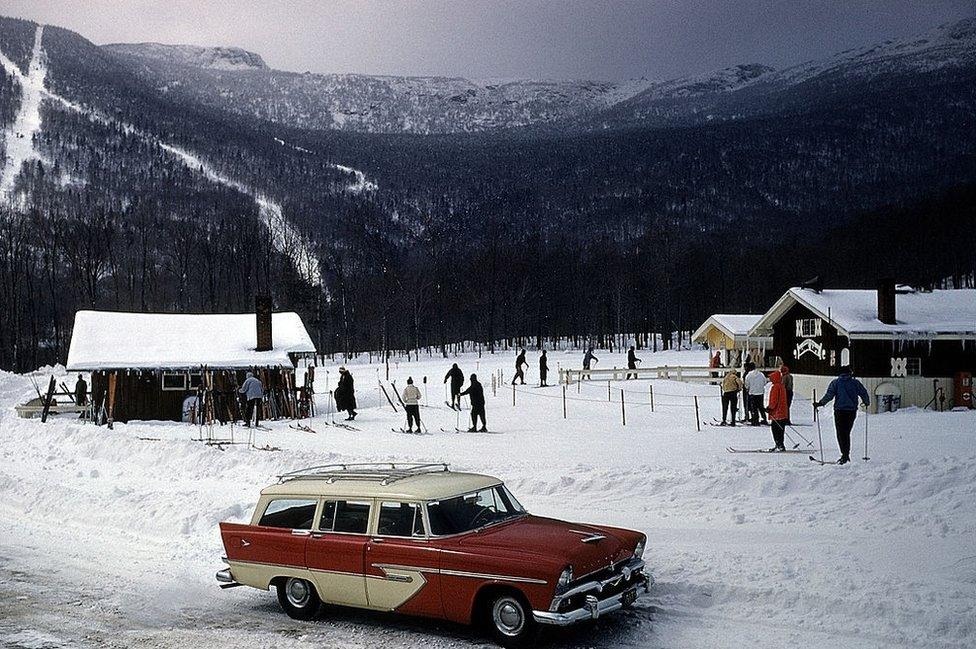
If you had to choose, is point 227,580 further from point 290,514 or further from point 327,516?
point 327,516

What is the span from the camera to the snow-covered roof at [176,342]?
34312 mm

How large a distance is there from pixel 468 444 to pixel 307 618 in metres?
13.5

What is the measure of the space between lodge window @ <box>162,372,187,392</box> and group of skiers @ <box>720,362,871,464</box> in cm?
2186

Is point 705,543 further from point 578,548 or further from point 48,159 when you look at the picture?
point 48,159

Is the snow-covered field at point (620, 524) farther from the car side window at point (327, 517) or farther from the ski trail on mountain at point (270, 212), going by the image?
the ski trail on mountain at point (270, 212)

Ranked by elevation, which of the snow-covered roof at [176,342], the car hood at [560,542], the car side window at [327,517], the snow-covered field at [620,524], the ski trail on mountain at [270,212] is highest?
the ski trail on mountain at [270,212]

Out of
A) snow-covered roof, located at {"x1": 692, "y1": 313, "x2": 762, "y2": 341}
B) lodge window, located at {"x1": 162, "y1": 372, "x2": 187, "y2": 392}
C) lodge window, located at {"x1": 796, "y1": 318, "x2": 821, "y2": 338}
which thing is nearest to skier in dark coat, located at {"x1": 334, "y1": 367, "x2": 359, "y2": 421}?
lodge window, located at {"x1": 162, "y1": 372, "x2": 187, "y2": 392}

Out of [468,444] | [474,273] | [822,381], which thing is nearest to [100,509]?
[468,444]

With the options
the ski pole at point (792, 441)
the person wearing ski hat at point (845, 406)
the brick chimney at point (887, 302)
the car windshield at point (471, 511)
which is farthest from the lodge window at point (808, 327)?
the car windshield at point (471, 511)

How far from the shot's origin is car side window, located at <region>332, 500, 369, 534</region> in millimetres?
9430

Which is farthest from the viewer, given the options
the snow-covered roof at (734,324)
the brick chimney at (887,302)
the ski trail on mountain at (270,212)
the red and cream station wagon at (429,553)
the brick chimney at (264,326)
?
the ski trail on mountain at (270,212)

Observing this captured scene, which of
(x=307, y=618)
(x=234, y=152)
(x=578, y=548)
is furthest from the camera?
(x=234, y=152)

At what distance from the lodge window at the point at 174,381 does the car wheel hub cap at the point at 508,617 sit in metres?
29.2

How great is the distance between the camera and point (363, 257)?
5030 inches
